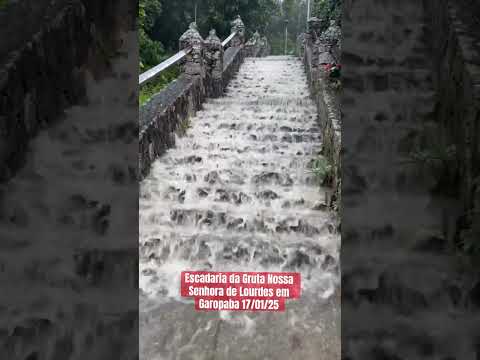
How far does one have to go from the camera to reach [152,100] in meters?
6.82

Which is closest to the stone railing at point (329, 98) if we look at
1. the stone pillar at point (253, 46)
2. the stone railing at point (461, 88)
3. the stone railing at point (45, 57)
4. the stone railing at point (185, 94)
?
the stone railing at point (185, 94)

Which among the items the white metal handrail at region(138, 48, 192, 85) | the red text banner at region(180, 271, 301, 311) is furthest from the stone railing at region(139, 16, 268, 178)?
the red text banner at region(180, 271, 301, 311)

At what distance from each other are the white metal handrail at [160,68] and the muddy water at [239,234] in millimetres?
1147

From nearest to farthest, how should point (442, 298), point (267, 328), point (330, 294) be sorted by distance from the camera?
1. point (442, 298)
2. point (267, 328)
3. point (330, 294)

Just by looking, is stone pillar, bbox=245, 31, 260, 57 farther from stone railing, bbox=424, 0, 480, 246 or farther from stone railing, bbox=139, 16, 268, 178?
stone railing, bbox=424, 0, 480, 246

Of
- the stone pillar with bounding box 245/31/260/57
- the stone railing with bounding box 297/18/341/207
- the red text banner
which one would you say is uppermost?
the stone pillar with bounding box 245/31/260/57

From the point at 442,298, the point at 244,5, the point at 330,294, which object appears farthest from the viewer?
the point at 244,5

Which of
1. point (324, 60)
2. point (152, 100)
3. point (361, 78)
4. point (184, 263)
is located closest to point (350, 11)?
point (361, 78)

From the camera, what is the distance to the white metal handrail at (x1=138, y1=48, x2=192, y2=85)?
237 inches

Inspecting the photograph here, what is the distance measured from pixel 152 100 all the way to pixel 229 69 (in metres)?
5.46

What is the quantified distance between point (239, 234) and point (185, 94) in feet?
12.4

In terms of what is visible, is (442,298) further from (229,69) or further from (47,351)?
(229,69)

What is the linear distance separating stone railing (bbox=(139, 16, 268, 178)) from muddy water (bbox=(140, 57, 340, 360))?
0.26m

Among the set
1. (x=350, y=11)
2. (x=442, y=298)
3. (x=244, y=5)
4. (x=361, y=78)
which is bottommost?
(x=442, y=298)
